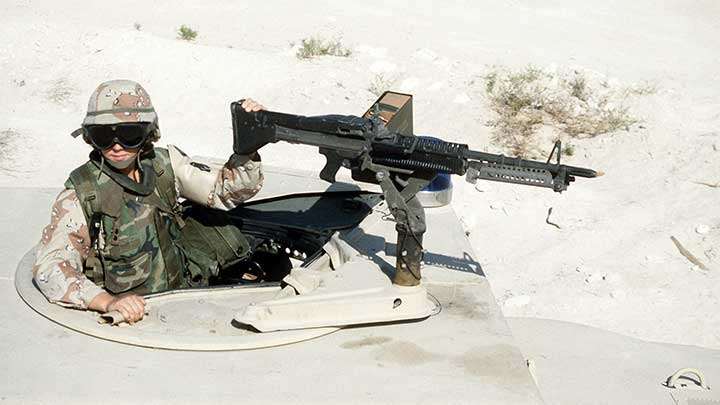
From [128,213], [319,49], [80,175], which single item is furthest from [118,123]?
[319,49]

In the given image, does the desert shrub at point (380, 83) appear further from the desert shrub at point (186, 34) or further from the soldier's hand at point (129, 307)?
the soldier's hand at point (129, 307)

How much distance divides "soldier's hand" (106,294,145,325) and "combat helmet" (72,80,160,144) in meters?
0.62

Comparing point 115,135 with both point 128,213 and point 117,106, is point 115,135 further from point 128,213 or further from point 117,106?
point 128,213

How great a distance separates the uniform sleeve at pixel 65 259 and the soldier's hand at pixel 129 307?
0.27 feet

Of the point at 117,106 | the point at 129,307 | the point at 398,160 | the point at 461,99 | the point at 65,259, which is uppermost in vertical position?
the point at 117,106

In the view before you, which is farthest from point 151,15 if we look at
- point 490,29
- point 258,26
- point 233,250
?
point 233,250

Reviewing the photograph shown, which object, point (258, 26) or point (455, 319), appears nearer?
point (455, 319)

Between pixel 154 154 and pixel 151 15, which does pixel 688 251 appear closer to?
pixel 154 154

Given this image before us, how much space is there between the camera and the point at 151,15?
11602 millimetres

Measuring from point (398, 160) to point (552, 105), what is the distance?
18.3 ft

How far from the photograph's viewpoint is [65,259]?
353 centimetres

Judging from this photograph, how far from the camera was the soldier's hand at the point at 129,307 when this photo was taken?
3.42 meters

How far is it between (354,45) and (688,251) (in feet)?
16.6

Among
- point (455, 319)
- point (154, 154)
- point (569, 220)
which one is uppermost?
point (154, 154)
